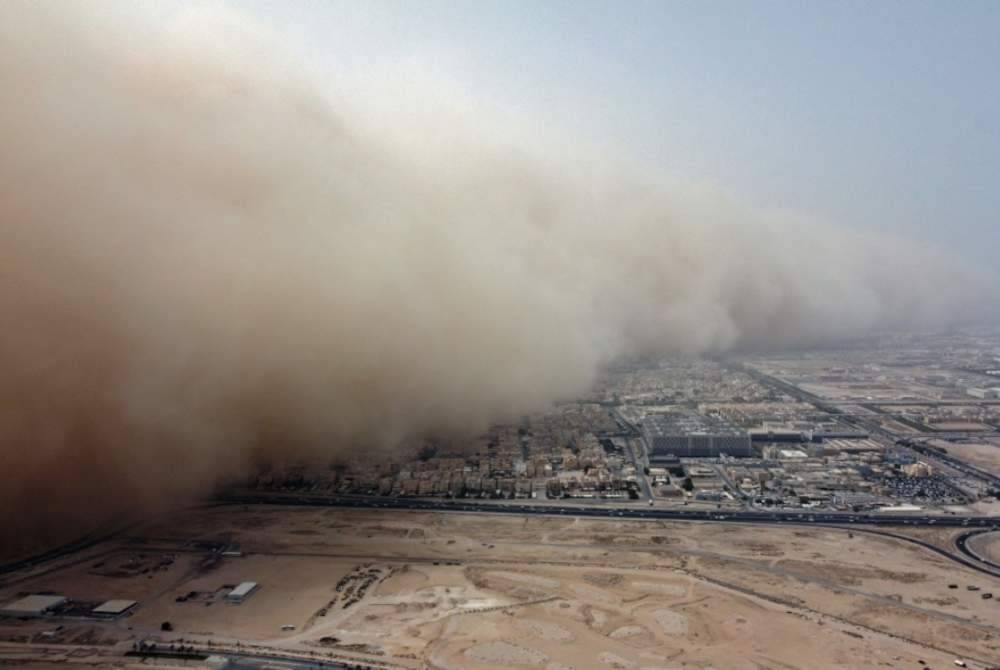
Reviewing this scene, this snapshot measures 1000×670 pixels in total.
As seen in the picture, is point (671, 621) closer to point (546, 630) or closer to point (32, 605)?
point (546, 630)

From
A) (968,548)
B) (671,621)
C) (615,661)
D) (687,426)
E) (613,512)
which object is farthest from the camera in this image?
(687,426)

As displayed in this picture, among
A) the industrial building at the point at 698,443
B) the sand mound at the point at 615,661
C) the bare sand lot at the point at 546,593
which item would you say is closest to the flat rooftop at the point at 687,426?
the industrial building at the point at 698,443

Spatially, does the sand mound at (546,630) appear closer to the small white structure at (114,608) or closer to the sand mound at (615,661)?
the sand mound at (615,661)

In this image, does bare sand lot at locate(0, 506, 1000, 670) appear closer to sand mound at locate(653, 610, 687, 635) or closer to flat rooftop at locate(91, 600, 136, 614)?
sand mound at locate(653, 610, 687, 635)

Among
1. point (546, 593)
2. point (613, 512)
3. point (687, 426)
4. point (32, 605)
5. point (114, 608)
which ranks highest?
point (687, 426)

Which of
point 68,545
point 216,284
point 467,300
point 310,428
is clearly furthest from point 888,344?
point 68,545

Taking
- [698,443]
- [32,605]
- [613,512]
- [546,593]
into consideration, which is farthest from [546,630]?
[698,443]

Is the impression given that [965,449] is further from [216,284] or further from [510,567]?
[216,284]
